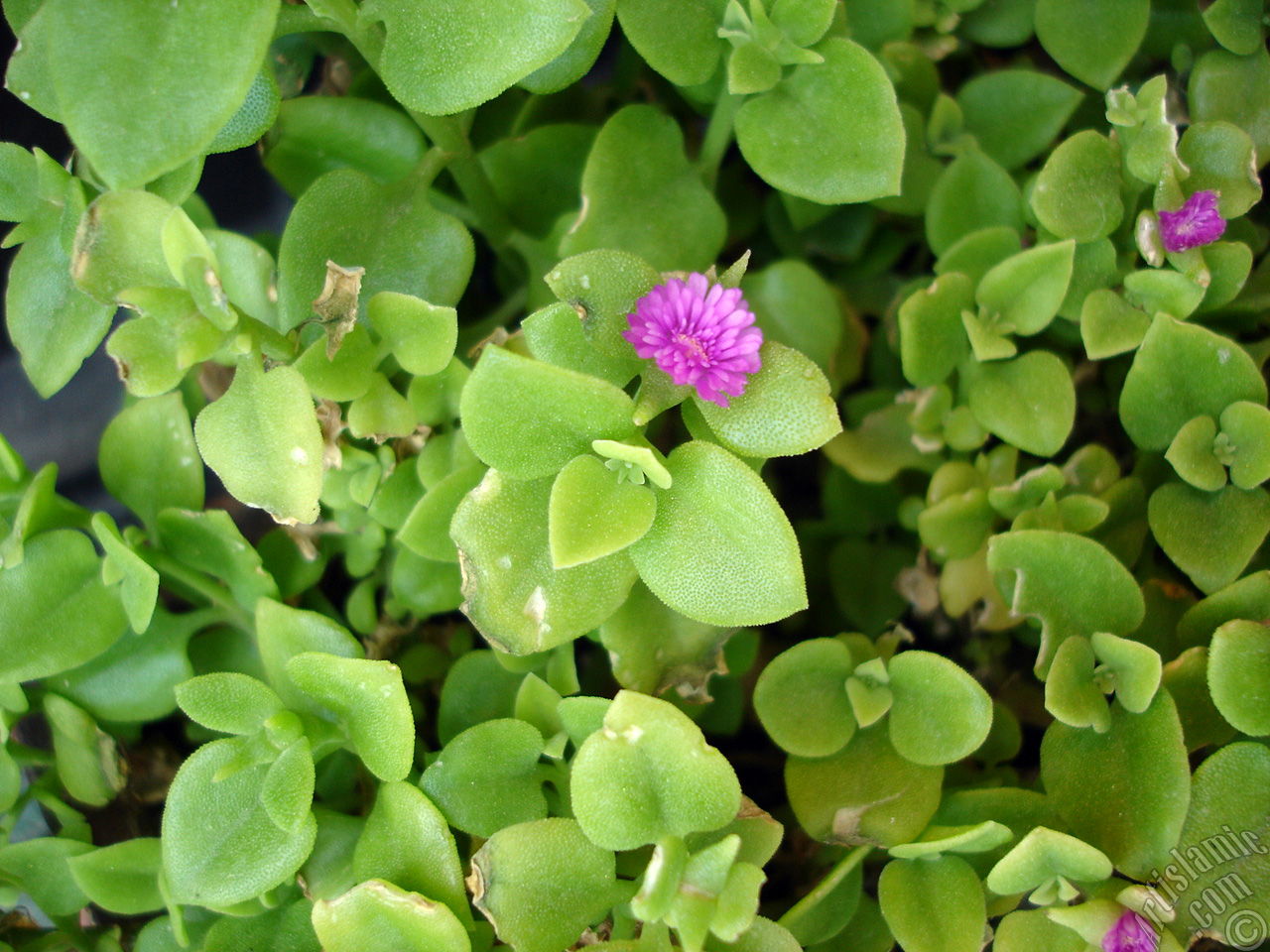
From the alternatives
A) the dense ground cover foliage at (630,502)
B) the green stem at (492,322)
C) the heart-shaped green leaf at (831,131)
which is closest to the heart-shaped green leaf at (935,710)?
the dense ground cover foliage at (630,502)

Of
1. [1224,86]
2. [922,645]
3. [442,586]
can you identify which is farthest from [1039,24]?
[442,586]

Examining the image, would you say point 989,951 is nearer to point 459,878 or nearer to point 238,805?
point 459,878

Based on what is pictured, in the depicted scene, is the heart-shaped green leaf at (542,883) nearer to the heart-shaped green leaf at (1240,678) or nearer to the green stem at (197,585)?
the green stem at (197,585)

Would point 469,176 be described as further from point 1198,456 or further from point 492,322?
point 1198,456

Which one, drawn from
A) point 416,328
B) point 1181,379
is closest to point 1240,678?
point 1181,379

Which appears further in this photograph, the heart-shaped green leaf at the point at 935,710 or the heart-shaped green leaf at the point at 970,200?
the heart-shaped green leaf at the point at 970,200

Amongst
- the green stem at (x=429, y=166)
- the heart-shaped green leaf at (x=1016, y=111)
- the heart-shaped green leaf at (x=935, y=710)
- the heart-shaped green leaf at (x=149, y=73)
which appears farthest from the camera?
the heart-shaped green leaf at (x=1016, y=111)

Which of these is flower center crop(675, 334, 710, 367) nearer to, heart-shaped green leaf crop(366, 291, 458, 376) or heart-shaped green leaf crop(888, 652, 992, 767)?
heart-shaped green leaf crop(366, 291, 458, 376)
